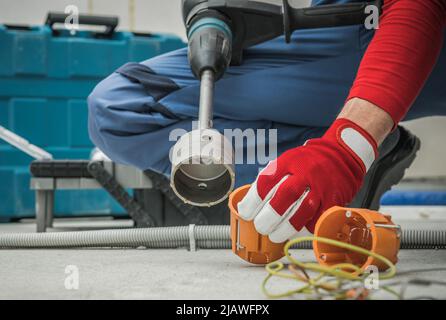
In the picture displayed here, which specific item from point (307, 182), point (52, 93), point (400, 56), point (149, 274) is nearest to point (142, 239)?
point (149, 274)

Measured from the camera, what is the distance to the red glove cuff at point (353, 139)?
0.83m

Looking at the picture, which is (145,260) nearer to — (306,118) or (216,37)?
(216,37)

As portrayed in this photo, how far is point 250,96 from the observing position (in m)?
1.34

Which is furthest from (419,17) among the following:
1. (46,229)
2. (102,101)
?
(46,229)

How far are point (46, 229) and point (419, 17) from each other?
129 centimetres

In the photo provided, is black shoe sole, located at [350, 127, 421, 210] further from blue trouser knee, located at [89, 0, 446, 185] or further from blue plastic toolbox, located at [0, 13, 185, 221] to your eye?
blue plastic toolbox, located at [0, 13, 185, 221]

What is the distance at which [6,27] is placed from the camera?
240 cm

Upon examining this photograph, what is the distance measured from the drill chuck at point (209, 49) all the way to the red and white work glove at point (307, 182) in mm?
212

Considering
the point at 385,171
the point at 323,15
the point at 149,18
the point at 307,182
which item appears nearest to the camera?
the point at 307,182

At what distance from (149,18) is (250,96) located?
215cm

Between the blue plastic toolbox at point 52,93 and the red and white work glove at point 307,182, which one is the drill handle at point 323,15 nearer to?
the red and white work glove at point 307,182

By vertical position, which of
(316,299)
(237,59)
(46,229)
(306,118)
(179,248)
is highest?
(237,59)

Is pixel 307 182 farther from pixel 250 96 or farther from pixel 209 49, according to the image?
pixel 250 96

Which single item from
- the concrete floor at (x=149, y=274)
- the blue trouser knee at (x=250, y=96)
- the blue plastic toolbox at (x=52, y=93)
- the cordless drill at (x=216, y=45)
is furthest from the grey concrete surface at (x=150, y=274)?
the blue plastic toolbox at (x=52, y=93)
